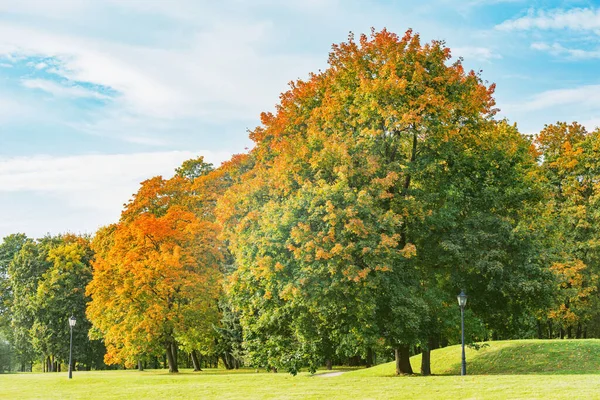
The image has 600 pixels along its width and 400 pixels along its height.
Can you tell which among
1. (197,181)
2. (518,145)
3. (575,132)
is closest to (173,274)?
(197,181)

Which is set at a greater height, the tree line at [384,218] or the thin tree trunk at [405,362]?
the tree line at [384,218]

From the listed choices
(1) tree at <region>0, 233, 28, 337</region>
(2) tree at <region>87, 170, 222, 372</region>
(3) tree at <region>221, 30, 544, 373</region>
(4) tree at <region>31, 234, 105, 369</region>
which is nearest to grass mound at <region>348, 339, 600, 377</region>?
(3) tree at <region>221, 30, 544, 373</region>

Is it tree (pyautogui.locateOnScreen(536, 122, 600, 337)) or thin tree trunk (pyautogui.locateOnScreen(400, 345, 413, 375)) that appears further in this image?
tree (pyautogui.locateOnScreen(536, 122, 600, 337))

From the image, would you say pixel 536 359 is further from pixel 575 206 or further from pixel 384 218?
pixel 575 206

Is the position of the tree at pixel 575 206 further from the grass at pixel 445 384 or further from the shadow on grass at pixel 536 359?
the grass at pixel 445 384

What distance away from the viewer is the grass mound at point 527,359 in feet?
88.8

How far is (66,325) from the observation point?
2164 inches

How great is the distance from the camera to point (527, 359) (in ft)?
93.8

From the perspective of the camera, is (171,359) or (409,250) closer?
(409,250)

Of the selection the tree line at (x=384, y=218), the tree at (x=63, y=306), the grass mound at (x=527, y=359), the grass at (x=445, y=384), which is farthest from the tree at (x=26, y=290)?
the grass mound at (x=527, y=359)

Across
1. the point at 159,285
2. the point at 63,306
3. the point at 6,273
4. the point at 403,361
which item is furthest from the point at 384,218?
the point at 6,273

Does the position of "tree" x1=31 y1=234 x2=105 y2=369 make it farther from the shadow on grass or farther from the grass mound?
the shadow on grass

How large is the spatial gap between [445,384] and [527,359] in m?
12.5

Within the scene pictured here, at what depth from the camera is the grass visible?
634 inches
